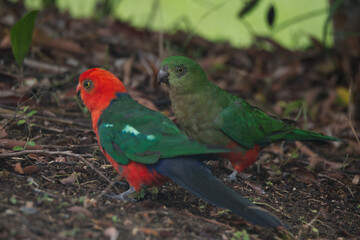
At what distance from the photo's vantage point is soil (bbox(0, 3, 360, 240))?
96.9 inches

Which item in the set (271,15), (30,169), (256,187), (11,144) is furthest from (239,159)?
(271,15)

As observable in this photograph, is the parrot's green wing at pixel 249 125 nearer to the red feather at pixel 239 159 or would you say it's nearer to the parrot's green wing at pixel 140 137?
the red feather at pixel 239 159

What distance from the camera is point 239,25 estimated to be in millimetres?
9523

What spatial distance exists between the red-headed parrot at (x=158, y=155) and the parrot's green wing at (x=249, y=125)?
0.77 meters

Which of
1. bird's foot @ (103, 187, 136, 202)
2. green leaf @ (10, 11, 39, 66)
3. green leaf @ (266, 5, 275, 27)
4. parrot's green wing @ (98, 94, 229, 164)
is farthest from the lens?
green leaf @ (266, 5, 275, 27)

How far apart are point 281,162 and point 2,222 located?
2.70 m

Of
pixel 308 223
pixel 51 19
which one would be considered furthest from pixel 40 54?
pixel 308 223

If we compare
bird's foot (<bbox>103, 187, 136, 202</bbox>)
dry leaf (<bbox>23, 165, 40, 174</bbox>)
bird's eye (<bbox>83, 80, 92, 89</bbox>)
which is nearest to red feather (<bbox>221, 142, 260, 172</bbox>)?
bird's foot (<bbox>103, 187, 136, 202</bbox>)

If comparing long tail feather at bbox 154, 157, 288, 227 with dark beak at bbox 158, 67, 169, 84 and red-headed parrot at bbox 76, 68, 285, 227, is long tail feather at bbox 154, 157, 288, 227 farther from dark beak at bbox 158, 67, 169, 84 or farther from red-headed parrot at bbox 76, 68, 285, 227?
dark beak at bbox 158, 67, 169, 84

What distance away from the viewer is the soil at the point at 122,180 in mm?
2461

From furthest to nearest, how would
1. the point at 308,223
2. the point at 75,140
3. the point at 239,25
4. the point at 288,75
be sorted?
the point at 239,25 → the point at 288,75 → the point at 75,140 → the point at 308,223

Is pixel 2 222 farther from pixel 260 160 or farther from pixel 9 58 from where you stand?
pixel 9 58

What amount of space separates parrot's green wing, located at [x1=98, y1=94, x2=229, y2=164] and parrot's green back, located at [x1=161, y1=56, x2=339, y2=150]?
0.58 m

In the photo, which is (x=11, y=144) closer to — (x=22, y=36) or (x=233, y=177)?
(x=22, y=36)
